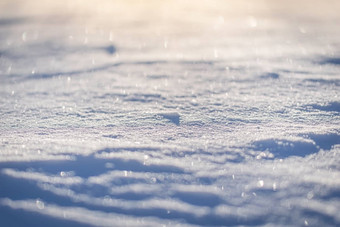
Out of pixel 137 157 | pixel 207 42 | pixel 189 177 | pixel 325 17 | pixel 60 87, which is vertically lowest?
pixel 189 177

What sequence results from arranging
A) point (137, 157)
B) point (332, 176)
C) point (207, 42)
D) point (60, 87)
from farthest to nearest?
point (207, 42)
point (60, 87)
point (137, 157)
point (332, 176)

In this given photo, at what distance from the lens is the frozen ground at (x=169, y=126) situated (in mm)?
1789

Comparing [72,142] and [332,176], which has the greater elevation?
[72,142]

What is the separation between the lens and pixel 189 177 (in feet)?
6.45

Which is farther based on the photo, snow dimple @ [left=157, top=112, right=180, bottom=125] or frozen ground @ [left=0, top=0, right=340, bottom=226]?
snow dimple @ [left=157, top=112, right=180, bottom=125]

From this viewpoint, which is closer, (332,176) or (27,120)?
(332,176)

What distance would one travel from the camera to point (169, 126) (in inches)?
98.7

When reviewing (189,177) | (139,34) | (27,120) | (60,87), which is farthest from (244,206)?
(139,34)

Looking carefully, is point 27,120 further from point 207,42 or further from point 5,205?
point 207,42

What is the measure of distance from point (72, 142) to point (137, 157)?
430 mm

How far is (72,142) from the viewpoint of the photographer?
7.41 ft

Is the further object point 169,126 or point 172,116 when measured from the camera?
point 172,116

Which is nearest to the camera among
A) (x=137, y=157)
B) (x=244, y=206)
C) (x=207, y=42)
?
(x=244, y=206)

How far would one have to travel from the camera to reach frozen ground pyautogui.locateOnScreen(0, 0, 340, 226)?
1.79 meters
